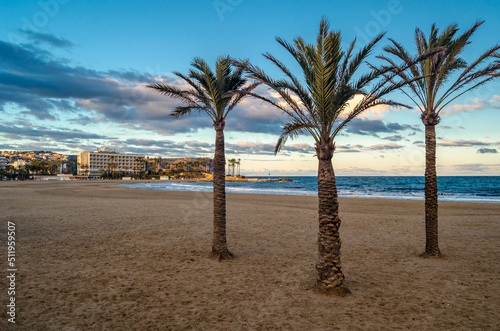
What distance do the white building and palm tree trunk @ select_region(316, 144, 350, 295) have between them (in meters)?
176

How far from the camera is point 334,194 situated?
6926mm

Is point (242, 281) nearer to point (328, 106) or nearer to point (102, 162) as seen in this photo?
point (328, 106)

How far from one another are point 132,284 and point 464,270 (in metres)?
8.96

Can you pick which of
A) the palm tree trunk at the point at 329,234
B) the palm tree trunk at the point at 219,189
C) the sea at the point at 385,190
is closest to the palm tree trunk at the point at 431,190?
the palm tree trunk at the point at 329,234

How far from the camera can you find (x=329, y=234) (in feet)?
22.6

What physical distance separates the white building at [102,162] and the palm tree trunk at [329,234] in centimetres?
Result: 17628

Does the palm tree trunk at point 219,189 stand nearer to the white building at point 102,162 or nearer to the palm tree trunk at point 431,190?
the palm tree trunk at point 431,190

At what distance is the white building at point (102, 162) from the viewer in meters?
177

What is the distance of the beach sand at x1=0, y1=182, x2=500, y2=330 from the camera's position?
5.70 metres

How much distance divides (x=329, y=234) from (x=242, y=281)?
101 inches

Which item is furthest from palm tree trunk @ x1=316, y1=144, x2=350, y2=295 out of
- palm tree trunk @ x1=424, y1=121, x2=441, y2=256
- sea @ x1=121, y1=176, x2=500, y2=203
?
sea @ x1=121, y1=176, x2=500, y2=203

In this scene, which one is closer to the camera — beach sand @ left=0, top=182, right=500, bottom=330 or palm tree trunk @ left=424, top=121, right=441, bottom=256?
beach sand @ left=0, top=182, right=500, bottom=330

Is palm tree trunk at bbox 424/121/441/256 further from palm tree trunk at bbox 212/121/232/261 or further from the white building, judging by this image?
the white building

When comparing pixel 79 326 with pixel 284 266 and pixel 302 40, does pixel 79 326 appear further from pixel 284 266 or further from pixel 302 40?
pixel 302 40
